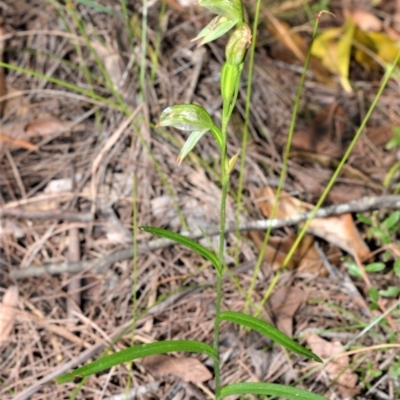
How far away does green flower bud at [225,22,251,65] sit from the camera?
1.20 metres

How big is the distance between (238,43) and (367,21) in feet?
8.82

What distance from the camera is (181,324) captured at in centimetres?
214

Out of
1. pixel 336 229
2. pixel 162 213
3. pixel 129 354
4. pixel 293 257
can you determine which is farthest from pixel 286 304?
pixel 129 354

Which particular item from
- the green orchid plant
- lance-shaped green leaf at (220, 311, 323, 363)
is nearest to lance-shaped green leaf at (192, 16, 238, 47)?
the green orchid plant

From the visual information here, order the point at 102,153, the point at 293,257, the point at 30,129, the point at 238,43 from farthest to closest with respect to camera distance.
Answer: the point at 30,129 → the point at 102,153 → the point at 293,257 → the point at 238,43

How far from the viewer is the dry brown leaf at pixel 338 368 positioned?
1946 mm

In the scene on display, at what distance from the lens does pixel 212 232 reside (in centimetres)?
235

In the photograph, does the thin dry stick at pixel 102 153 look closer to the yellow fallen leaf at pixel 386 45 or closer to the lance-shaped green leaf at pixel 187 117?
the lance-shaped green leaf at pixel 187 117

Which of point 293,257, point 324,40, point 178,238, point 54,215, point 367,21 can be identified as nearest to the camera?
point 178,238

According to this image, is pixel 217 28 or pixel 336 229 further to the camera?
pixel 336 229

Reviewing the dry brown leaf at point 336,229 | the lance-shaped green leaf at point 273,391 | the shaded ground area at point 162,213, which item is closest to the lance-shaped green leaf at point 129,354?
the lance-shaped green leaf at point 273,391

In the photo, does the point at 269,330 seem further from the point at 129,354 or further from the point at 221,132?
the point at 221,132

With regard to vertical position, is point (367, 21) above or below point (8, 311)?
above

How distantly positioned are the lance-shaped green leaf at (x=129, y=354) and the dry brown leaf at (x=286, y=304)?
64cm
